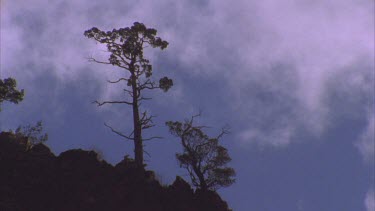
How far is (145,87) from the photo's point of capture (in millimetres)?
36875

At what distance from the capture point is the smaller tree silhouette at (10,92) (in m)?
34.1

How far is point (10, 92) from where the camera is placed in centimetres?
3431

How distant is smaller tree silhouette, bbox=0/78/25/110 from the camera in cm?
3406

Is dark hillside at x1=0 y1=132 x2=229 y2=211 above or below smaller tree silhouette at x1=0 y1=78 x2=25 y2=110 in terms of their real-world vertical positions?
below

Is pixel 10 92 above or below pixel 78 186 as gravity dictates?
above

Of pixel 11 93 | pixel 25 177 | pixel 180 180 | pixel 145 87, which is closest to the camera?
pixel 25 177

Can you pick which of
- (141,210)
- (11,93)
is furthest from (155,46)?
(141,210)

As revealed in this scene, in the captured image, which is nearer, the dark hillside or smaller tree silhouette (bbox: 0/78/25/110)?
the dark hillside

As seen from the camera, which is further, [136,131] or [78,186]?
[136,131]

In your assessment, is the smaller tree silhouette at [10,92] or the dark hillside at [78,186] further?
the smaller tree silhouette at [10,92]

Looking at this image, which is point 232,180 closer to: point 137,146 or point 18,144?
point 137,146

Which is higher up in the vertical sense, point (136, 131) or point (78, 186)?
point (136, 131)

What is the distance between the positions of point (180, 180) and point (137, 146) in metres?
4.46

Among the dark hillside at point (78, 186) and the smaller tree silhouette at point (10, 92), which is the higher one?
the smaller tree silhouette at point (10, 92)
